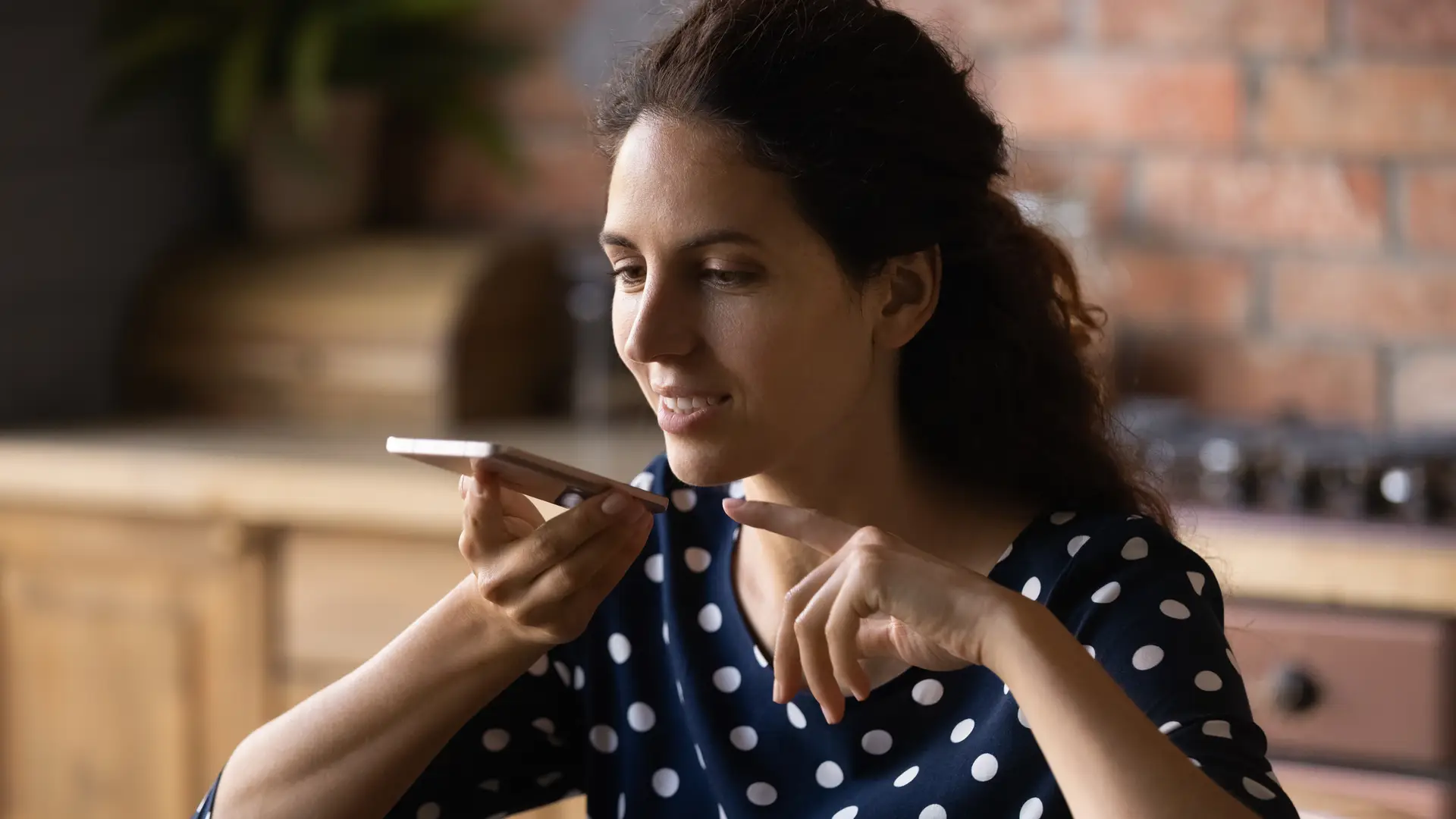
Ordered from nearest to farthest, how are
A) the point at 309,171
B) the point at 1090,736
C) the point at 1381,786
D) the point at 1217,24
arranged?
the point at 1090,736, the point at 1381,786, the point at 1217,24, the point at 309,171

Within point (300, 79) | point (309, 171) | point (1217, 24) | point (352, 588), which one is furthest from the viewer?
point (309, 171)

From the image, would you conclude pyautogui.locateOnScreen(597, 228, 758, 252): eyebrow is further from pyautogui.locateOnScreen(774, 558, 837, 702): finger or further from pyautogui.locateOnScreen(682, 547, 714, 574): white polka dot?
pyautogui.locateOnScreen(682, 547, 714, 574): white polka dot

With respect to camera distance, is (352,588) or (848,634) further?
(352,588)

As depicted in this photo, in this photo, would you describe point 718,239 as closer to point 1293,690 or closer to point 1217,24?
point 1293,690

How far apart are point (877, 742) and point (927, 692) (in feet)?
0.17

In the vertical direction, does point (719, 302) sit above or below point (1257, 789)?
above

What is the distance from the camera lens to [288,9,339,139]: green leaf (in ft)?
8.46

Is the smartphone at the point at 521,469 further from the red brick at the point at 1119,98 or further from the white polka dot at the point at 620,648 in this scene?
the red brick at the point at 1119,98

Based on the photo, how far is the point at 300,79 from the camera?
2.59 metres

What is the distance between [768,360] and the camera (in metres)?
1.15

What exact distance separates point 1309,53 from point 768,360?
57.4 inches

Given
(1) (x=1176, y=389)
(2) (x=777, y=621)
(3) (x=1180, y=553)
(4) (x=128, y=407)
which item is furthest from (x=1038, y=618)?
(4) (x=128, y=407)

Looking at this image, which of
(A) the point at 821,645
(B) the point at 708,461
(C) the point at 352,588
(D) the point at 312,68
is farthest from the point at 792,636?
(D) the point at 312,68

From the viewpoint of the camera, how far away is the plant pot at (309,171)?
2.71 m
